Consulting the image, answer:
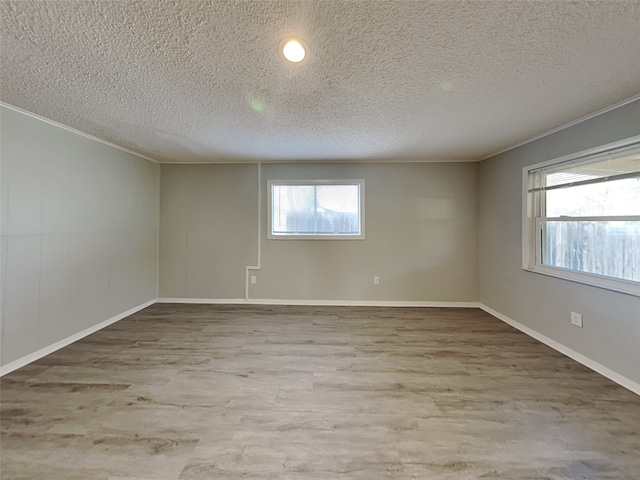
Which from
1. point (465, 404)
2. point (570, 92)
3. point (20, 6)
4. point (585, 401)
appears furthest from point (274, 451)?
point (570, 92)

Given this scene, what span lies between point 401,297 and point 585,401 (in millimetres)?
2311

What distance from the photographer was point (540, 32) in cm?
129

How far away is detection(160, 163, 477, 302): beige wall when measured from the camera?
4.02 m

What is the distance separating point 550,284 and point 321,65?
3126 millimetres

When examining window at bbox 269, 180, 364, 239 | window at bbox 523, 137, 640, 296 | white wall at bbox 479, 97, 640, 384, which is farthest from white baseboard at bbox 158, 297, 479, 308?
window at bbox 523, 137, 640, 296

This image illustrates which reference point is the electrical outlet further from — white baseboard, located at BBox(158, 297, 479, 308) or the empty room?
white baseboard, located at BBox(158, 297, 479, 308)

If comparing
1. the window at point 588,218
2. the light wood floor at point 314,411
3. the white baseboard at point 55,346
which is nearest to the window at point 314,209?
the light wood floor at point 314,411

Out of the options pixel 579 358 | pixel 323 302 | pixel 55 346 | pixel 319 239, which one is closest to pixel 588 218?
pixel 579 358

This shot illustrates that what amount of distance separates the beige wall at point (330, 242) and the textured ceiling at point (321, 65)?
1.36 metres

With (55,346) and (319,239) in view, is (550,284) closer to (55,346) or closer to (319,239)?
(319,239)

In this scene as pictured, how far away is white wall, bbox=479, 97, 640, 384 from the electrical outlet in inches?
1.8

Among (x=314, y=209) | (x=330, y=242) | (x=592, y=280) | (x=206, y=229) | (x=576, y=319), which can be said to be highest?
(x=314, y=209)

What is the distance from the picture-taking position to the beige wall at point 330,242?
4.02m

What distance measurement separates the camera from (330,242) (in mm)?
4109
